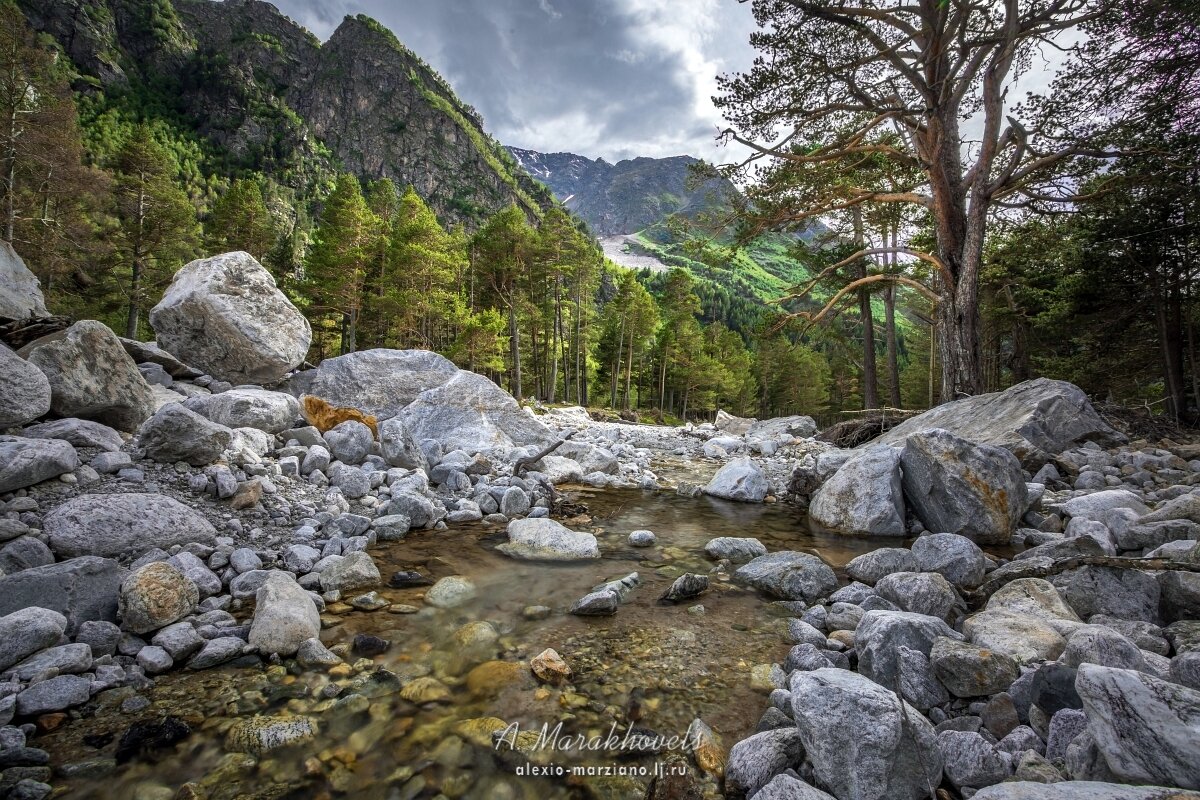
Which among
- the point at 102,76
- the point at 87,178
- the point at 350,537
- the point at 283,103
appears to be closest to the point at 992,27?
the point at 350,537

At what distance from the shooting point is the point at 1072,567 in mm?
3371

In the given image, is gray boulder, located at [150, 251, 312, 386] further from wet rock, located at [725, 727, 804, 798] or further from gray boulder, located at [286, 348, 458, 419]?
wet rock, located at [725, 727, 804, 798]

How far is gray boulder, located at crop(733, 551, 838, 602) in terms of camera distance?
4207 millimetres

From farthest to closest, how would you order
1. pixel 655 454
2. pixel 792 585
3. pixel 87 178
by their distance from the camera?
pixel 87 178
pixel 655 454
pixel 792 585

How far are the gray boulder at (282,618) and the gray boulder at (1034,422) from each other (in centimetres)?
866

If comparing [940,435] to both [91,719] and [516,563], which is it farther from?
[91,719]

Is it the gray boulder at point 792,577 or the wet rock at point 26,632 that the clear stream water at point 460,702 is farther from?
the wet rock at point 26,632

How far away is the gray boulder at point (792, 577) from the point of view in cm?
421

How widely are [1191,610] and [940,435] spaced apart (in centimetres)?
306

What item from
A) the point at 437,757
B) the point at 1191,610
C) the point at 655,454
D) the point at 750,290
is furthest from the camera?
the point at 750,290

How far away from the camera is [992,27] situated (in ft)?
31.3

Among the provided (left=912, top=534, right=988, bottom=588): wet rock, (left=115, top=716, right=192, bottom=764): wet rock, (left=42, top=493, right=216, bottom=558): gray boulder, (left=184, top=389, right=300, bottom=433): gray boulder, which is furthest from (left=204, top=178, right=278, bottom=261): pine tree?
(left=912, top=534, right=988, bottom=588): wet rock

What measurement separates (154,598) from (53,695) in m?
0.72

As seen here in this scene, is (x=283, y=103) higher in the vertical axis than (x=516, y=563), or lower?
higher
